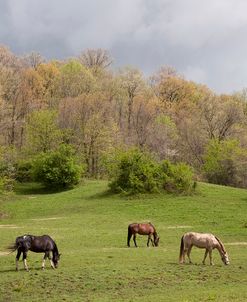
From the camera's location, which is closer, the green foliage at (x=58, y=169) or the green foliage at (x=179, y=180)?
the green foliage at (x=179, y=180)

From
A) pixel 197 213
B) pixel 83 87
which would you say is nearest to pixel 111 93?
pixel 83 87

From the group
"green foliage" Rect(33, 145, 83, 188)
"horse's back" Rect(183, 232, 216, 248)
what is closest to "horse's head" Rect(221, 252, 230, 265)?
"horse's back" Rect(183, 232, 216, 248)

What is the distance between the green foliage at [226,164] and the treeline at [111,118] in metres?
0.15

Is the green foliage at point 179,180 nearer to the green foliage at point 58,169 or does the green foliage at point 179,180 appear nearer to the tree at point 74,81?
the green foliage at point 58,169

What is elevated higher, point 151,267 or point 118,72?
point 118,72

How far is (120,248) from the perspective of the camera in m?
29.3

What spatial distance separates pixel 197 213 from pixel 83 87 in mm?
47858

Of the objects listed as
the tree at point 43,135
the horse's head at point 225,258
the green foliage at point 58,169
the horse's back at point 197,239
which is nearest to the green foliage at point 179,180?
the green foliage at point 58,169

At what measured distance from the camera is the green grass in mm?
17703

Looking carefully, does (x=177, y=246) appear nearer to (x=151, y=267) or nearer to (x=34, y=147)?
(x=151, y=267)

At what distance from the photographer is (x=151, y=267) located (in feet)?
70.7

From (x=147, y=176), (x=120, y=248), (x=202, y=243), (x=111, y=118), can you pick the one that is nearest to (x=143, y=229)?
(x=120, y=248)

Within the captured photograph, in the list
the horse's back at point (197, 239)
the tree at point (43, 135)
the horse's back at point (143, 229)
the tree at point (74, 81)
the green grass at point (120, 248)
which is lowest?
the green grass at point (120, 248)

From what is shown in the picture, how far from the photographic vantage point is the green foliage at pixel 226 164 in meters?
76.0
